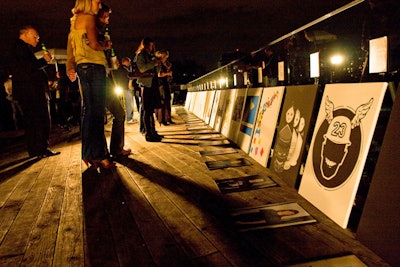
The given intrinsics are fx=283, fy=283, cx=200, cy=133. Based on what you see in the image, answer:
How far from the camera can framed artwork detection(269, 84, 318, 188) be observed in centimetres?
257

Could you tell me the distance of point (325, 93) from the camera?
7.80 ft

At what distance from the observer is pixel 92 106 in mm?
3504

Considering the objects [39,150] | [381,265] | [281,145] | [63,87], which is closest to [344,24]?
[281,145]

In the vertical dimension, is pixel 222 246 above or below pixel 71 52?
below

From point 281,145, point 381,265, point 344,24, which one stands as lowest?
point 381,265

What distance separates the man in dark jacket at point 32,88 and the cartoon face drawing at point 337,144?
14.1 feet

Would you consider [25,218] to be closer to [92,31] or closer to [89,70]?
[89,70]

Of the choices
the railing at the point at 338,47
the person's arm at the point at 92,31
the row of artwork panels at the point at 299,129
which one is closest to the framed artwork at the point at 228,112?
the row of artwork panels at the point at 299,129

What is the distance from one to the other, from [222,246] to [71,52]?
3.06 m

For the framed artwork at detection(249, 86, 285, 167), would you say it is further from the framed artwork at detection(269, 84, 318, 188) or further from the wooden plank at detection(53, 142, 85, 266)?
the wooden plank at detection(53, 142, 85, 266)

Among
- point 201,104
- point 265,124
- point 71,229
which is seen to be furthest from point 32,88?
point 201,104

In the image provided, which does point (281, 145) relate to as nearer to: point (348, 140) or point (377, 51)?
point (348, 140)

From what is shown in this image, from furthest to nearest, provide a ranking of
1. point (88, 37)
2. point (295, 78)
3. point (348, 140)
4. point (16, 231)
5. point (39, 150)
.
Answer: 1. point (39, 150)
2. point (295, 78)
3. point (88, 37)
4. point (16, 231)
5. point (348, 140)

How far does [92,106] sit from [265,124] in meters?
2.15
